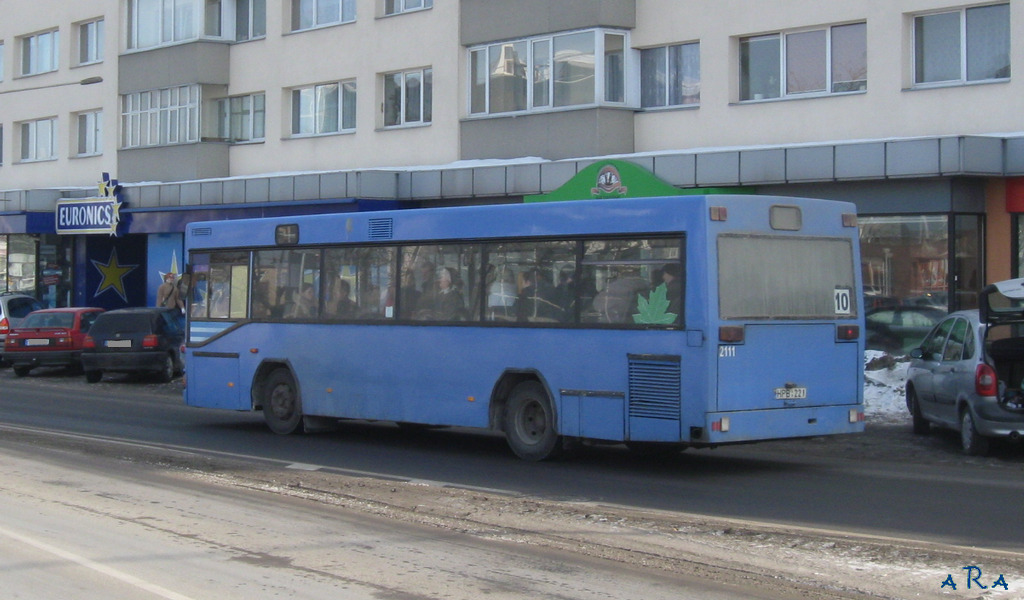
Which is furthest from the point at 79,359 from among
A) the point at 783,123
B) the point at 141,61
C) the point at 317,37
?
the point at 783,123

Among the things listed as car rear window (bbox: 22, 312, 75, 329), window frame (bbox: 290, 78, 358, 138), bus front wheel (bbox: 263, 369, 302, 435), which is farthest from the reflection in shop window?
car rear window (bbox: 22, 312, 75, 329)

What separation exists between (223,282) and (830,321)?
8333 mm

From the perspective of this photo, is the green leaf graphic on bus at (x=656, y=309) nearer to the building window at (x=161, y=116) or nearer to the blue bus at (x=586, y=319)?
the blue bus at (x=586, y=319)

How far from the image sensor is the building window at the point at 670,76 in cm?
2586

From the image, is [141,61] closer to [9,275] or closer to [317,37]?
[317,37]

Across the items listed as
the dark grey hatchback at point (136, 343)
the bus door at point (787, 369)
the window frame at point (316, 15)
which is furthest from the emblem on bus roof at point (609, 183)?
the window frame at point (316, 15)

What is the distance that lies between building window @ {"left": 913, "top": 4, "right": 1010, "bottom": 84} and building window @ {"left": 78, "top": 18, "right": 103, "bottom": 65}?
28.5 metres

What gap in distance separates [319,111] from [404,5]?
13.3 ft

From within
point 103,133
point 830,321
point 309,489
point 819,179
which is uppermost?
point 103,133

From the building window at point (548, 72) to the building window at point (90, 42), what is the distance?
17.9 meters

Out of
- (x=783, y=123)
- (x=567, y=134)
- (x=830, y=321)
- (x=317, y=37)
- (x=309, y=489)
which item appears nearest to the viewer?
(x=309, y=489)

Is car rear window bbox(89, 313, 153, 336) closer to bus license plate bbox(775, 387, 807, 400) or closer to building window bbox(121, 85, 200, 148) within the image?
building window bbox(121, 85, 200, 148)

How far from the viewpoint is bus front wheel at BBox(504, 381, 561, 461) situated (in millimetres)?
13508

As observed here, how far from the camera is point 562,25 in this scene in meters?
27.3
